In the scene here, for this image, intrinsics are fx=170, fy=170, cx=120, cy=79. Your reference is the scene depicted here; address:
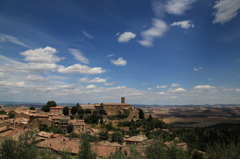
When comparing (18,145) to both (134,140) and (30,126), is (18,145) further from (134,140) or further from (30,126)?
(30,126)

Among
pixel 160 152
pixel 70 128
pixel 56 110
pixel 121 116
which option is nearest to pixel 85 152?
pixel 160 152

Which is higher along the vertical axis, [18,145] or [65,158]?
[18,145]

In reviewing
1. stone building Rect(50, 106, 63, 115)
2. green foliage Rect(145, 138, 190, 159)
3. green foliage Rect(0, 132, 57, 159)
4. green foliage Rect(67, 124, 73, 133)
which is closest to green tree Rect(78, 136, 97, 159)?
green foliage Rect(0, 132, 57, 159)

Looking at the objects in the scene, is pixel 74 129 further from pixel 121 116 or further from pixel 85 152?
pixel 85 152

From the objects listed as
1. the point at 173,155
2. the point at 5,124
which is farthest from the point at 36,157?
the point at 5,124

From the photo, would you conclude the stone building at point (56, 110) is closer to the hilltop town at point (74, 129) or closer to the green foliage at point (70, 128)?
the hilltop town at point (74, 129)

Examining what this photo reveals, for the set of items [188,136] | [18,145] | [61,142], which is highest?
[18,145]

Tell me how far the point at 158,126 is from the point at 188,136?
12560mm

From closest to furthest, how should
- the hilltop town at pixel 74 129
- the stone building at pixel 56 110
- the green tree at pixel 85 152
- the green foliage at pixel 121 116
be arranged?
1. the green tree at pixel 85 152
2. the hilltop town at pixel 74 129
3. the stone building at pixel 56 110
4. the green foliage at pixel 121 116

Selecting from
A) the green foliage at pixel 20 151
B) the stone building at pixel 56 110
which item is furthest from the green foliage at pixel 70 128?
the green foliage at pixel 20 151

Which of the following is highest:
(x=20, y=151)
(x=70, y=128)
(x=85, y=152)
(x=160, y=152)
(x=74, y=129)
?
(x=20, y=151)

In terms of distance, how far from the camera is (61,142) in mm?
35969

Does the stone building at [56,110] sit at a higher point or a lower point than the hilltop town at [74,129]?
higher

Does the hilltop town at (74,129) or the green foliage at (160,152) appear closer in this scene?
the green foliage at (160,152)
